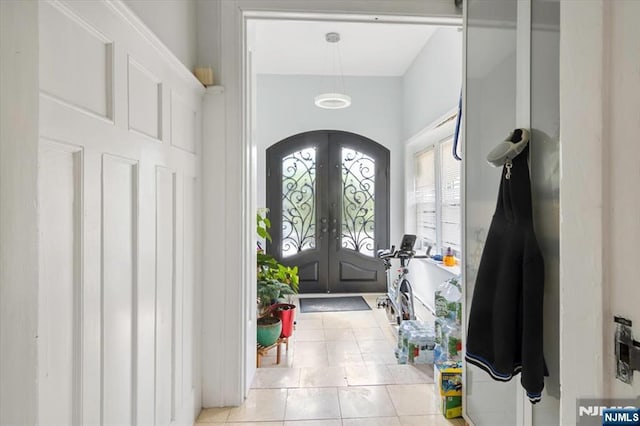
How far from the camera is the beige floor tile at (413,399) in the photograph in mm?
1917

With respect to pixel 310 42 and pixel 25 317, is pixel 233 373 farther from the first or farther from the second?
pixel 310 42

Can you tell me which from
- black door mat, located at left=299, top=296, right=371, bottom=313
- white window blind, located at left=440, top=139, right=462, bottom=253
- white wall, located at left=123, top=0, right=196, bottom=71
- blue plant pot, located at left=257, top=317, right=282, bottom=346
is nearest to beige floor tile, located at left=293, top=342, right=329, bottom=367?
blue plant pot, located at left=257, top=317, right=282, bottom=346

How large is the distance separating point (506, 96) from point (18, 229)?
1626 millimetres

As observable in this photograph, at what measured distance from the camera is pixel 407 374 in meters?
2.33

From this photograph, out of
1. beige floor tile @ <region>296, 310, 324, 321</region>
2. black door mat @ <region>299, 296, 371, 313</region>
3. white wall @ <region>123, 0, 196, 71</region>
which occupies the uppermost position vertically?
white wall @ <region>123, 0, 196, 71</region>

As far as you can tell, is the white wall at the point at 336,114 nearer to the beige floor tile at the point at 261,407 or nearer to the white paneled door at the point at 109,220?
the beige floor tile at the point at 261,407

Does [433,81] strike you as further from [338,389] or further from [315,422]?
[315,422]

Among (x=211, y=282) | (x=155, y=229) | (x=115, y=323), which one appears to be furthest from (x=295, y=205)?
(x=115, y=323)

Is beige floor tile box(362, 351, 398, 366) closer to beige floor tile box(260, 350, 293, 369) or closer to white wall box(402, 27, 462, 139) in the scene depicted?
beige floor tile box(260, 350, 293, 369)

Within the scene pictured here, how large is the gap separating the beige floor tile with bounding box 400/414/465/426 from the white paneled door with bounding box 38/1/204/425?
1148mm

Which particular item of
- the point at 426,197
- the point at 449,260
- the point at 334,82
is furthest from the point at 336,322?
the point at 334,82

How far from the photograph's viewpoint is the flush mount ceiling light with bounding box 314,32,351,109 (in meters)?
3.56

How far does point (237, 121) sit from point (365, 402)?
178 cm

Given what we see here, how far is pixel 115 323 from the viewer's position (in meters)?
1.09
